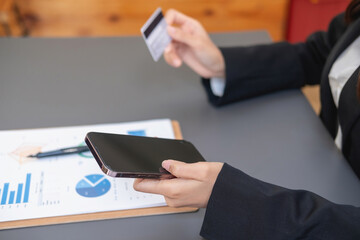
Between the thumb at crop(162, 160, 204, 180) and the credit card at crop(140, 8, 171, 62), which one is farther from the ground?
the credit card at crop(140, 8, 171, 62)

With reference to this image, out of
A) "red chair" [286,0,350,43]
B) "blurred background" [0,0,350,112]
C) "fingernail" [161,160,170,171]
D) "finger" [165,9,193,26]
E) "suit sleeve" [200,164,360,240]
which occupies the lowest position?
"suit sleeve" [200,164,360,240]

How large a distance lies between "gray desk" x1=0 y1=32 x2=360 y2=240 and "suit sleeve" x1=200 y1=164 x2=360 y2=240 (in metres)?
0.06

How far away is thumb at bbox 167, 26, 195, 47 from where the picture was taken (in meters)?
0.87

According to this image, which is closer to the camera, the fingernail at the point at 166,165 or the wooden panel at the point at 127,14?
the fingernail at the point at 166,165

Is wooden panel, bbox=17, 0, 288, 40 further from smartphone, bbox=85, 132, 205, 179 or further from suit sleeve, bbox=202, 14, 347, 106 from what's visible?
smartphone, bbox=85, 132, 205, 179

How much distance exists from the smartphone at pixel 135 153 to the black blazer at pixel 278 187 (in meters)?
0.09

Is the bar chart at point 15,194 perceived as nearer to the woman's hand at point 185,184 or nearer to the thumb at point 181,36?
the woman's hand at point 185,184

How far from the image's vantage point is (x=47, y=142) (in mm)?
734

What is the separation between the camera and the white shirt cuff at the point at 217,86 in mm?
901

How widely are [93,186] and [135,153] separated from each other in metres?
0.10

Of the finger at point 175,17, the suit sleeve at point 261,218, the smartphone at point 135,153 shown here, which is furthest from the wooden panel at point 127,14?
the suit sleeve at point 261,218

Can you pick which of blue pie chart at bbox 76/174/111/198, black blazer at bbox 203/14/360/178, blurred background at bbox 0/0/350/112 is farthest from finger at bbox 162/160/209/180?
blurred background at bbox 0/0/350/112

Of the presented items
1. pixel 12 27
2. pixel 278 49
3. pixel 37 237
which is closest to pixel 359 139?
pixel 278 49

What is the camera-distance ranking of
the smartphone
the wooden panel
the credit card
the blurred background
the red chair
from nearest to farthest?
the smartphone, the credit card, the red chair, the blurred background, the wooden panel
